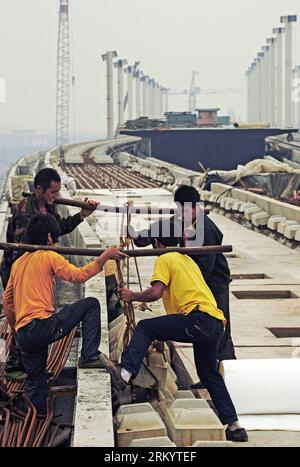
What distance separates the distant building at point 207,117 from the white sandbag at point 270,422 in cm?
7159

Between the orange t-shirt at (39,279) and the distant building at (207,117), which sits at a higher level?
the distant building at (207,117)

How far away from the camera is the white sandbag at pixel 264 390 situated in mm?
7859

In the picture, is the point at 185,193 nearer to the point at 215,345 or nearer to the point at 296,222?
the point at 215,345

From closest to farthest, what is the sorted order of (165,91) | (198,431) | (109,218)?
(198,431) → (109,218) → (165,91)

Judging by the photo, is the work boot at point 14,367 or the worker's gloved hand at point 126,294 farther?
the work boot at point 14,367

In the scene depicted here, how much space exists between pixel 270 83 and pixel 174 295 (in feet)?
315

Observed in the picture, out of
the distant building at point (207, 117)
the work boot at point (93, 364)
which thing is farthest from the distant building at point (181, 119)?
the work boot at point (93, 364)

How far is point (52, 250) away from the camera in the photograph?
295 inches

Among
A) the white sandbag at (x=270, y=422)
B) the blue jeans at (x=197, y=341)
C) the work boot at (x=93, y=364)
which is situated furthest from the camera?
the work boot at (x=93, y=364)

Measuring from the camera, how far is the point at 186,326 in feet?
24.0

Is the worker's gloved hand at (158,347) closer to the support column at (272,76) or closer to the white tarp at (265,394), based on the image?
the white tarp at (265,394)

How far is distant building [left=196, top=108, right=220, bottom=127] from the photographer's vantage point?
7894 centimetres

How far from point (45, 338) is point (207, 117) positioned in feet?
239

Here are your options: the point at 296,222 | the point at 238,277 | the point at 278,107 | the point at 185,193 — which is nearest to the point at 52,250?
the point at 185,193
